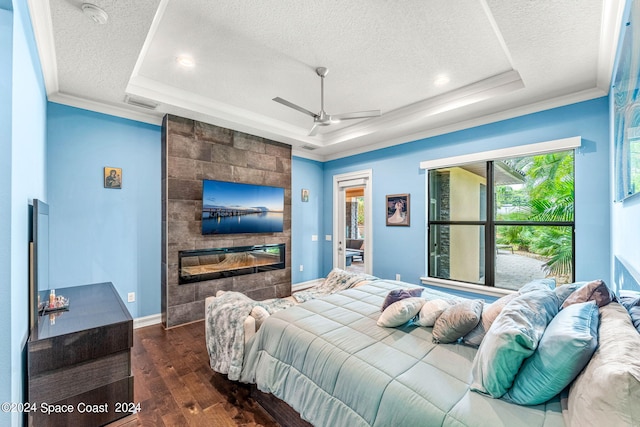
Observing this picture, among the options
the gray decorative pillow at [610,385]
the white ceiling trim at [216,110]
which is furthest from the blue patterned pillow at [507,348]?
the white ceiling trim at [216,110]

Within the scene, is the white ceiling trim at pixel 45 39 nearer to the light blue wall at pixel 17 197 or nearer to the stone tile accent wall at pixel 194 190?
the light blue wall at pixel 17 197

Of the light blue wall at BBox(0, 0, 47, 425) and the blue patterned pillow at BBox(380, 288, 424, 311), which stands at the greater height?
the light blue wall at BBox(0, 0, 47, 425)

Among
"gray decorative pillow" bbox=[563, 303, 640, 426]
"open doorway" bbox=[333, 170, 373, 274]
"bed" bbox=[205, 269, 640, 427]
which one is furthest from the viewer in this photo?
"open doorway" bbox=[333, 170, 373, 274]

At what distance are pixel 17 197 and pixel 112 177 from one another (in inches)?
80.8

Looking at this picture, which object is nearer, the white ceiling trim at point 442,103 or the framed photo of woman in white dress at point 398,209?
the white ceiling trim at point 442,103

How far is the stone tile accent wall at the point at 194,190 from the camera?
3.41m

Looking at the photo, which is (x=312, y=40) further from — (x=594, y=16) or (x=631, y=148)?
(x=631, y=148)

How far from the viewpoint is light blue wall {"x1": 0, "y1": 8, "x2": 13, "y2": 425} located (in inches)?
46.6

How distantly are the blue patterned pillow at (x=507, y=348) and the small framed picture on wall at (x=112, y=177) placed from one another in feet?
12.7

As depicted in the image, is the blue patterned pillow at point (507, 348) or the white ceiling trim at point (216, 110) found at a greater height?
the white ceiling trim at point (216, 110)

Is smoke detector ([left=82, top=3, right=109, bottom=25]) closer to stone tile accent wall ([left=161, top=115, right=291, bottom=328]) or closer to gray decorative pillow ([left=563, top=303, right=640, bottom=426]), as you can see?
stone tile accent wall ([left=161, top=115, right=291, bottom=328])

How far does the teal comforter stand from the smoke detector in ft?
7.77

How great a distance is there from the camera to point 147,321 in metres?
3.44

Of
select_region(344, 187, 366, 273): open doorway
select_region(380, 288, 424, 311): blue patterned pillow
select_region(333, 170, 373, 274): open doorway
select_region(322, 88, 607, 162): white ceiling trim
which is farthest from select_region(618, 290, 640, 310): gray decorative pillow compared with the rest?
select_region(344, 187, 366, 273): open doorway
